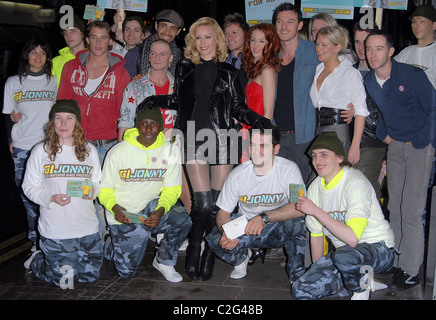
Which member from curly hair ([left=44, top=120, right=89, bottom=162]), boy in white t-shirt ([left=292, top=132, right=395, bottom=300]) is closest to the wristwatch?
boy in white t-shirt ([left=292, top=132, right=395, bottom=300])

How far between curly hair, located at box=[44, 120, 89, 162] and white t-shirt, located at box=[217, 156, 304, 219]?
1.41 m

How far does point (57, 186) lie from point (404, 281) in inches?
133

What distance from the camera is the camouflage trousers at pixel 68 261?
451 cm

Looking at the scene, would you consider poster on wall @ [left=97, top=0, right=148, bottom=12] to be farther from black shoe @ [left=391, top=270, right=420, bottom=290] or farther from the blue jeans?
black shoe @ [left=391, top=270, right=420, bottom=290]

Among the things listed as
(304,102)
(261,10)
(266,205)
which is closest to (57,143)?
(266,205)

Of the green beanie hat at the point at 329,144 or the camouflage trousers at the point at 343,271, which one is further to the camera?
the green beanie hat at the point at 329,144

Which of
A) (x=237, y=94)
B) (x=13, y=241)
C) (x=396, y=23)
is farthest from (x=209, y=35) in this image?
(x=396, y=23)

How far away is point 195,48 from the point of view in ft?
15.3

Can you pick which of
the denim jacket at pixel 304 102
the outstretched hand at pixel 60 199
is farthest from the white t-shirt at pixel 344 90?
the outstretched hand at pixel 60 199

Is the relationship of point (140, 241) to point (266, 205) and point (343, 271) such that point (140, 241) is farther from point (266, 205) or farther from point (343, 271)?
point (343, 271)

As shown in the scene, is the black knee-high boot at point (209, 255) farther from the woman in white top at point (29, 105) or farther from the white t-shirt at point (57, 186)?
the woman in white top at point (29, 105)

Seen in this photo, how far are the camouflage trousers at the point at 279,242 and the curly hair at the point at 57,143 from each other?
58.2 inches

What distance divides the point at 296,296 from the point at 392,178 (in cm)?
150
